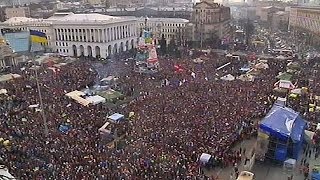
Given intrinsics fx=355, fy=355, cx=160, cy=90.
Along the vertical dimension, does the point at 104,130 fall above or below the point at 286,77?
below

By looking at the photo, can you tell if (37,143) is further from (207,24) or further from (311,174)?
(207,24)

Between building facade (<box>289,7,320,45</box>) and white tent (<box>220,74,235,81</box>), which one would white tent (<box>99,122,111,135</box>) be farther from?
building facade (<box>289,7,320,45</box>)

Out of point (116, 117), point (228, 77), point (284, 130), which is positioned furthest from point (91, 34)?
point (284, 130)

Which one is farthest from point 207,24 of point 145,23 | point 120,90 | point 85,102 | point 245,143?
point 245,143

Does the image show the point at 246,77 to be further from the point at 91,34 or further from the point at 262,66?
the point at 91,34

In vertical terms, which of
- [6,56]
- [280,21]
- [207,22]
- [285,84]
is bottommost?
[285,84]

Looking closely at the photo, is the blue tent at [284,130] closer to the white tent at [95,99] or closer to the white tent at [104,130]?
the white tent at [104,130]

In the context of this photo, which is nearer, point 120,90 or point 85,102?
point 85,102

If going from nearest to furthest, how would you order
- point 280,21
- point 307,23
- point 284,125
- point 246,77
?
point 284,125, point 246,77, point 307,23, point 280,21
